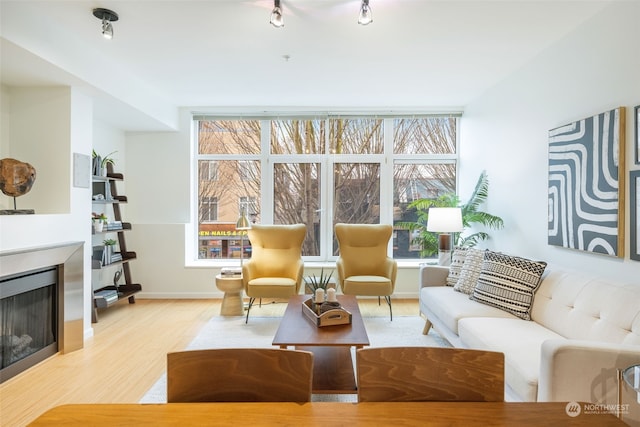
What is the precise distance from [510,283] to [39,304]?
11.5ft

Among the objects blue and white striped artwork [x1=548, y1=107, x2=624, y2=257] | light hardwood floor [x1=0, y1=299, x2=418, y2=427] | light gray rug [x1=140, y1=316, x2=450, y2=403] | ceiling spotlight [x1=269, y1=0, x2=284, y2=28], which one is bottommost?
light hardwood floor [x1=0, y1=299, x2=418, y2=427]

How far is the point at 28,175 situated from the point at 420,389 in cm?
306

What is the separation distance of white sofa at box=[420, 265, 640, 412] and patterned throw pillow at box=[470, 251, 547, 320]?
0.06 m

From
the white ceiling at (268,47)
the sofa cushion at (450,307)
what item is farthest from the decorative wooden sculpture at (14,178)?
the sofa cushion at (450,307)

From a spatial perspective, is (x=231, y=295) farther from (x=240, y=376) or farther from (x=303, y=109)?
(x=240, y=376)

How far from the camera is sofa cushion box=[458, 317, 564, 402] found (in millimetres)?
1736

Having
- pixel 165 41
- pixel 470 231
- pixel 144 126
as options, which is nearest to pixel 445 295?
pixel 470 231

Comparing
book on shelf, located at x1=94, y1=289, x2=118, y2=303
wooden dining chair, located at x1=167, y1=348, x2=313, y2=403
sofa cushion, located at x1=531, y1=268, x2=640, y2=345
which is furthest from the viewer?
book on shelf, located at x1=94, y1=289, x2=118, y2=303

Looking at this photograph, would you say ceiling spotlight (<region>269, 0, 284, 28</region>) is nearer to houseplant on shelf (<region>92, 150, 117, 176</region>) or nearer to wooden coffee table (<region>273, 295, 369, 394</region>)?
wooden coffee table (<region>273, 295, 369, 394</region>)

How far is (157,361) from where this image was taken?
9.39 feet

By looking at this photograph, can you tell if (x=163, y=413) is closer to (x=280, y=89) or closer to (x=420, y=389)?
(x=420, y=389)

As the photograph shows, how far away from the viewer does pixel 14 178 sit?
2.65 metres

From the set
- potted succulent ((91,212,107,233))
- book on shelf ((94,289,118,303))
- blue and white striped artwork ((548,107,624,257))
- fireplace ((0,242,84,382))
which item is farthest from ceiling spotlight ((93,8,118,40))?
blue and white striped artwork ((548,107,624,257))

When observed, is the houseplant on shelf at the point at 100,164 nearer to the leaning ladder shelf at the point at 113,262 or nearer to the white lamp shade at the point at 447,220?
A: the leaning ladder shelf at the point at 113,262
